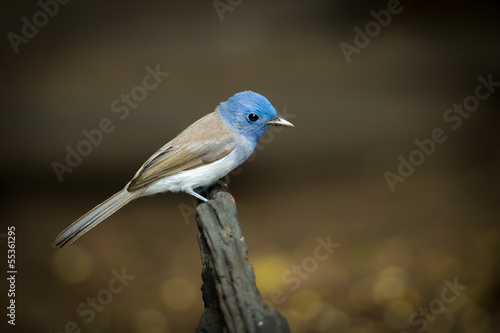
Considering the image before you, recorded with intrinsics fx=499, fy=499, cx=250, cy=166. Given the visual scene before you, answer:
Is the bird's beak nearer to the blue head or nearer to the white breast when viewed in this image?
the blue head

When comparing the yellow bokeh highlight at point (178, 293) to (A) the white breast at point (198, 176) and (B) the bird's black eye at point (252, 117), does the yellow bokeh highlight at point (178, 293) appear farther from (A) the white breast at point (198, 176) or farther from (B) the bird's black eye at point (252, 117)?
(B) the bird's black eye at point (252, 117)

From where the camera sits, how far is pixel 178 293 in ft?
15.7

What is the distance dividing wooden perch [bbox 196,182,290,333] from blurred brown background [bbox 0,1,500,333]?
241 cm

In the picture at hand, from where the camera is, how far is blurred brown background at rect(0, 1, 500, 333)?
466 centimetres

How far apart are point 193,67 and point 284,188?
5.65ft

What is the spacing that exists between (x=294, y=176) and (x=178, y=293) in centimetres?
191

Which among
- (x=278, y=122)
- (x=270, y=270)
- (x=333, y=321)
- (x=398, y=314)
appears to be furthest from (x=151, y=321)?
(x=278, y=122)

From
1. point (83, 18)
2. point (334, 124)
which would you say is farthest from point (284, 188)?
point (83, 18)

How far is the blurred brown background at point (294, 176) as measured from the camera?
184 inches

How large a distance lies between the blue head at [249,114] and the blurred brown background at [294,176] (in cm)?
176

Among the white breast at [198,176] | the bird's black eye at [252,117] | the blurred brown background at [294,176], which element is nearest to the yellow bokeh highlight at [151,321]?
the blurred brown background at [294,176]

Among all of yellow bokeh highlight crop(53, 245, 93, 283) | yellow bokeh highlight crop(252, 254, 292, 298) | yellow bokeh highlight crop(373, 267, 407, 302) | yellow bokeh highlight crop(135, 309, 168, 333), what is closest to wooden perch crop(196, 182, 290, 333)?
yellow bokeh highlight crop(135, 309, 168, 333)

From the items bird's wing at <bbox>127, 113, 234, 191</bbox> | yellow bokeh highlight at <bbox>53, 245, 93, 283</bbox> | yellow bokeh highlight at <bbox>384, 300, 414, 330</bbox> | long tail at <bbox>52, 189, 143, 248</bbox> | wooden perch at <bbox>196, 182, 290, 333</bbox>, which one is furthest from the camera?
yellow bokeh highlight at <bbox>53, 245, 93, 283</bbox>

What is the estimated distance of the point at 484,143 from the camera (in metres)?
5.98
